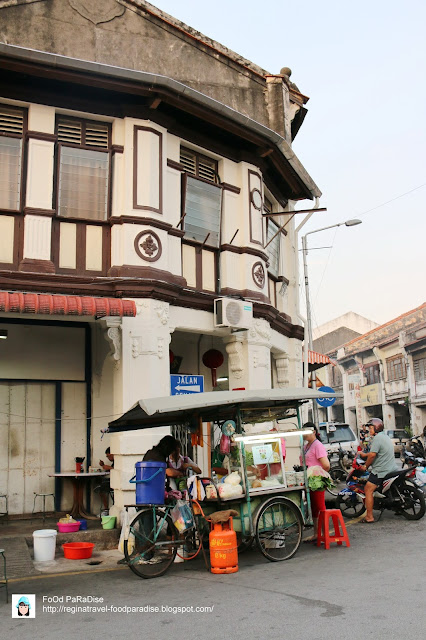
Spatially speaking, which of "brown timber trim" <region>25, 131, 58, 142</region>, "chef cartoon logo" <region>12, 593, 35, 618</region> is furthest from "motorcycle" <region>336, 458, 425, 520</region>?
"brown timber trim" <region>25, 131, 58, 142</region>

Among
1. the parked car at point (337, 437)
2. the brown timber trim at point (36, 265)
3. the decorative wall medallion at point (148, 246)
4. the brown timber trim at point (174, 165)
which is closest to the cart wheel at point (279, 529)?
the decorative wall medallion at point (148, 246)

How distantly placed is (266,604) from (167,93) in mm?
8199

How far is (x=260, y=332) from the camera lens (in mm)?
12523

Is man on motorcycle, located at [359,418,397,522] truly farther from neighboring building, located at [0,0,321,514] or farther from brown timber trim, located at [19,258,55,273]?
brown timber trim, located at [19,258,55,273]

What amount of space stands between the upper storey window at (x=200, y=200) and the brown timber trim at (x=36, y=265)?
2.81 metres

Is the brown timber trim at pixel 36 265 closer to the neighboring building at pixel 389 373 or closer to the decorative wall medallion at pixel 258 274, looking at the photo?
the decorative wall medallion at pixel 258 274

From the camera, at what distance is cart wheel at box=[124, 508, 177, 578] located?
761 centimetres

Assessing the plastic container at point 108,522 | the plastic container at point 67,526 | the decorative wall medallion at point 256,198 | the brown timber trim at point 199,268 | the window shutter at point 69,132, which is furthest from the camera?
the decorative wall medallion at point 256,198

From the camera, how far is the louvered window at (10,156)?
1024 cm

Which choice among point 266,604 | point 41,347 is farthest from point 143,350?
point 266,604

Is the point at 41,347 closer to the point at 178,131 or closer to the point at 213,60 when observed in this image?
the point at 178,131

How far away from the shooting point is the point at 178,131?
11773mm

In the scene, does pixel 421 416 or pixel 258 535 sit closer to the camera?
pixel 258 535

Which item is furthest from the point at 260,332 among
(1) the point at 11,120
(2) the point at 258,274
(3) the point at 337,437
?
(3) the point at 337,437
